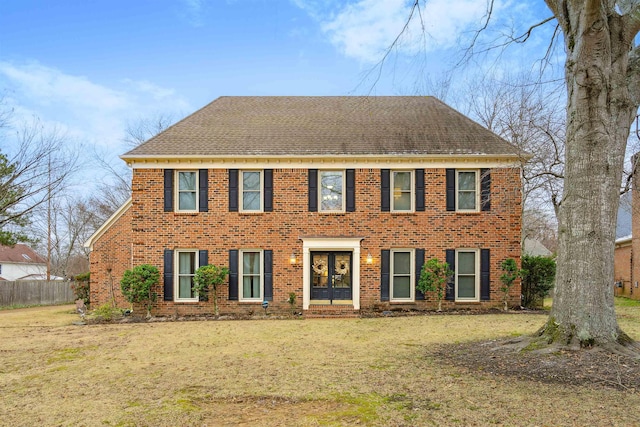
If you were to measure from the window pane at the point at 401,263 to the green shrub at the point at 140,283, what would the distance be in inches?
307

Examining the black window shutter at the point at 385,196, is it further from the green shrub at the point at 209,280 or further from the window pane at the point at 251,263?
the green shrub at the point at 209,280

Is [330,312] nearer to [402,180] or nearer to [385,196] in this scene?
[385,196]

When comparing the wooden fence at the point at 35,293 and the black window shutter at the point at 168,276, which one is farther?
the wooden fence at the point at 35,293

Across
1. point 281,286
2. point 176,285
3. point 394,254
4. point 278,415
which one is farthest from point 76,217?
point 278,415

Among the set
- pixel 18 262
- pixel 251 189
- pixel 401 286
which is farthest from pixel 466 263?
pixel 18 262

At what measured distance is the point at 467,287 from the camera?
14.3 m

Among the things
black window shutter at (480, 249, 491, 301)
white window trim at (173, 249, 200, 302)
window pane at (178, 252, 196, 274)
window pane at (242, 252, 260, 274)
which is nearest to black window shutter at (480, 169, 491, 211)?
black window shutter at (480, 249, 491, 301)

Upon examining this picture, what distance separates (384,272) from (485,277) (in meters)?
3.32

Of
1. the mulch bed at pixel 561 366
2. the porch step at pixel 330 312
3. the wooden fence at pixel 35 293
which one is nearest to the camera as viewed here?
the mulch bed at pixel 561 366

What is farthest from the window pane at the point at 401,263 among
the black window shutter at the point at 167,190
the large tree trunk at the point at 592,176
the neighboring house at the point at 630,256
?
the neighboring house at the point at 630,256

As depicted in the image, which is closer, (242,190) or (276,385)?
(276,385)

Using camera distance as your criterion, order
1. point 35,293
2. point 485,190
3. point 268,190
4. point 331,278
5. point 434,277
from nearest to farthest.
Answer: point 434,277 → point 485,190 → point 268,190 → point 331,278 → point 35,293

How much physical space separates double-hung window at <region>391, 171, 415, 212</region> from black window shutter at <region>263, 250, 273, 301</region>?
439 cm

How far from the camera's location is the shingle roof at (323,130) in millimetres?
14273
